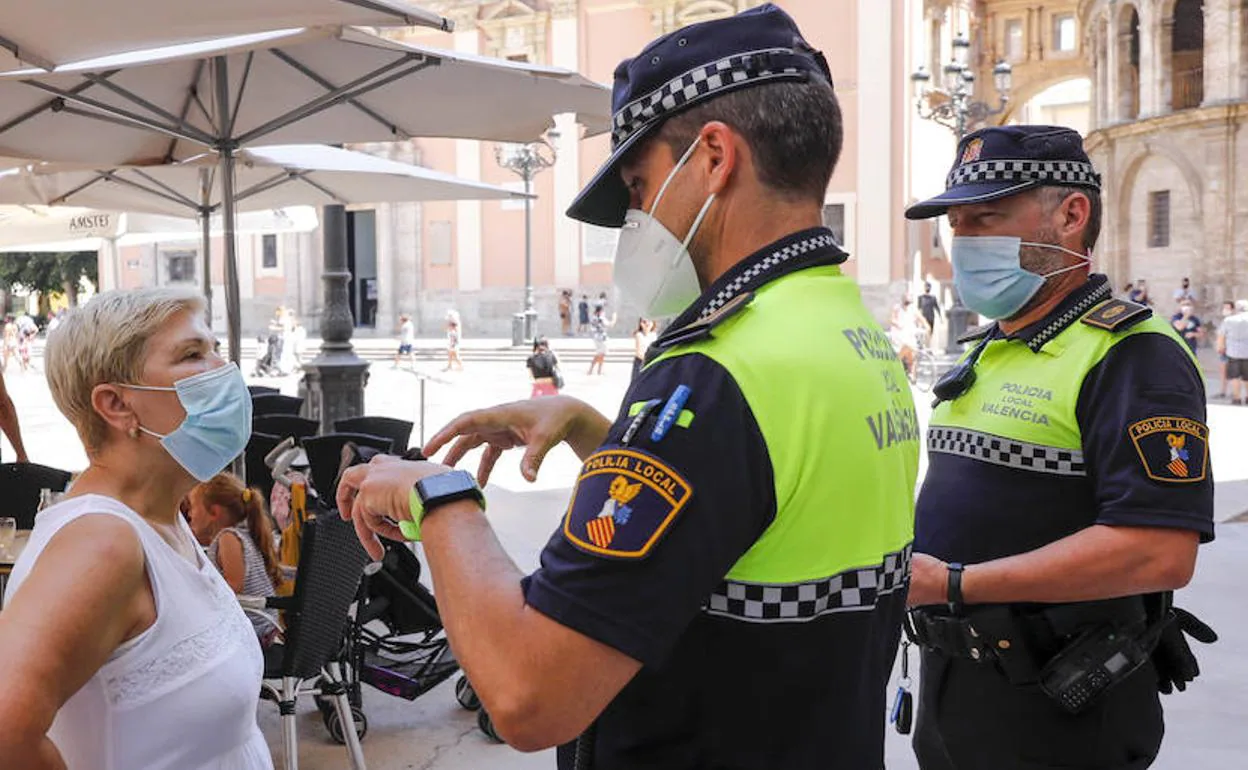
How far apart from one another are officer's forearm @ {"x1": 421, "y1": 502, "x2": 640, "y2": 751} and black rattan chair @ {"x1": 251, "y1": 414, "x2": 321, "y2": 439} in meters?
5.69

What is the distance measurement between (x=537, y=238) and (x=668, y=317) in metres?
36.5

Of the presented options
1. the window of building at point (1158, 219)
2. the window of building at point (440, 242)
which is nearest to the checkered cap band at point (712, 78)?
the window of building at point (440, 242)

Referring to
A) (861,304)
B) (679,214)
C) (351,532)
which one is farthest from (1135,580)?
(351,532)

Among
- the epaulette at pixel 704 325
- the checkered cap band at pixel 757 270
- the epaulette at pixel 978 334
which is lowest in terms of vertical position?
the epaulette at pixel 978 334

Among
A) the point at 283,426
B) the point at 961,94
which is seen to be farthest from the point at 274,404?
the point at 961,94

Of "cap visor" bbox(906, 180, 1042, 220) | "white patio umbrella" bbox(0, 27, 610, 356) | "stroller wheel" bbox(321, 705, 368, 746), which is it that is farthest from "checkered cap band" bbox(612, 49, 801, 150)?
"white patio umbrella" bbox(0, 27, 610, 356)

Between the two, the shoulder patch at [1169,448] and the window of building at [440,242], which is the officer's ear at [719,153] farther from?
the window of building at [440,242]

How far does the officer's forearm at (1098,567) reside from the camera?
2.37 metres

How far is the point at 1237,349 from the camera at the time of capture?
62.6ft

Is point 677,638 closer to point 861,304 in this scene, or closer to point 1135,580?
point 861,304

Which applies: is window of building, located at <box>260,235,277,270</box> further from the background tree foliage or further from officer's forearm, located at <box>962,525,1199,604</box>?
officer's forearm, located at <box>962,525,1199,604</box>

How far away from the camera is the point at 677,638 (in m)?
1.34

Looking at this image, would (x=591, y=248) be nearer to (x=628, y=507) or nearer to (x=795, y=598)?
(x=795, y=598)

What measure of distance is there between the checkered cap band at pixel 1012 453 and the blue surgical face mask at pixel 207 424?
5.23 ft
